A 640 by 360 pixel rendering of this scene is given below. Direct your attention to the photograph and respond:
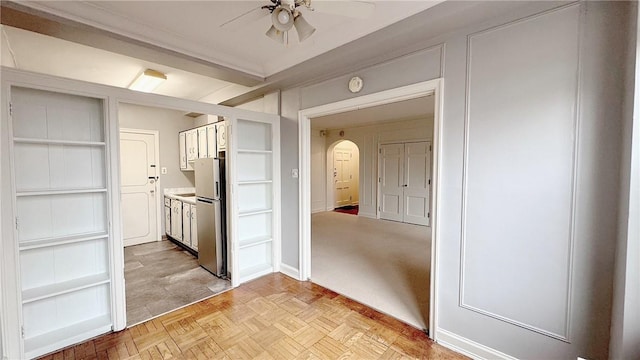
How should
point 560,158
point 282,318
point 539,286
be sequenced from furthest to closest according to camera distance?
1. point 282,318
2. point 539,286
3. point 560,158

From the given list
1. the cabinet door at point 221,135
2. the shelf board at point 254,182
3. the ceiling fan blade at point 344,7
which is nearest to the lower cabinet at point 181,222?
the cabinet door at point 221,135

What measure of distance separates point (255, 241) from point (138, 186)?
2.86 m

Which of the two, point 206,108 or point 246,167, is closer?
point 206,108

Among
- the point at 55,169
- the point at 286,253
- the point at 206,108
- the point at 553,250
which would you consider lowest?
the point at 286,253

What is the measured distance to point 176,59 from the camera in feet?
8.53

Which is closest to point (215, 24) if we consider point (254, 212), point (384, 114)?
point (254, 212)

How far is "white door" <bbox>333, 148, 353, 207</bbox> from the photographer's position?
8.66 m

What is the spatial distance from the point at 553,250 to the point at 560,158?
0.58 meters

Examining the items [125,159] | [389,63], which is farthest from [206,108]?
[125,159]

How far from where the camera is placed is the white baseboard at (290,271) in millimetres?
3377

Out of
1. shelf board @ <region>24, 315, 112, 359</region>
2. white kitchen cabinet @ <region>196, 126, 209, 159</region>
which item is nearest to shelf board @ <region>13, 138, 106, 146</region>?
shelf board @ <region>24, 315, 112, 359</region>

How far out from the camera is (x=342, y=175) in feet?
29.2

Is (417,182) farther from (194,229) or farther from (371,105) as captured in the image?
(194,229)

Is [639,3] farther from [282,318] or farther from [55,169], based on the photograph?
[55,169]
